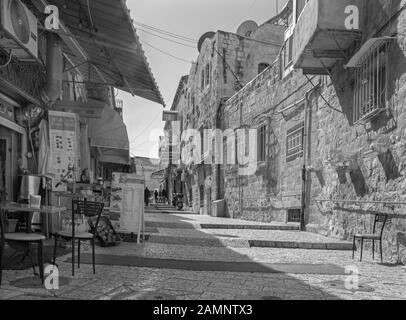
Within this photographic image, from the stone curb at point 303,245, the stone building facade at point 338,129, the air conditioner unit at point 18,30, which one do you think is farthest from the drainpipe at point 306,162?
the air conditioner unit at point 18,30

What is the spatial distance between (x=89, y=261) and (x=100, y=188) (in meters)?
3.07

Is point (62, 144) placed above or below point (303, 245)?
above

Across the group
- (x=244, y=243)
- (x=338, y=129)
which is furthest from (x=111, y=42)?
(x=338, y=129)

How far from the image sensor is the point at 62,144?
8.36 m

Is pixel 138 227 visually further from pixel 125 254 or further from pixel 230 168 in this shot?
pixel 230 168

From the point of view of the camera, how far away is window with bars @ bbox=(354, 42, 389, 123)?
8.13 meters

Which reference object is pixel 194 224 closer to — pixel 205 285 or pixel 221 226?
pixel 221 226

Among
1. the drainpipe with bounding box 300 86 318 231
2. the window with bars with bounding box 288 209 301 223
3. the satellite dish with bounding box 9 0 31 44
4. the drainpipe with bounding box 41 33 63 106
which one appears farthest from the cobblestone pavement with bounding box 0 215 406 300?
the window with bars with bounding box 288 209 301 223

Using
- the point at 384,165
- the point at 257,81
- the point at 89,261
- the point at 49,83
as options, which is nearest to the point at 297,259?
the point at 384,165

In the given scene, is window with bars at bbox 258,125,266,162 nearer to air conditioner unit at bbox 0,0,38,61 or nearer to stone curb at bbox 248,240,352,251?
stone curb at bbox 248,240,352,251

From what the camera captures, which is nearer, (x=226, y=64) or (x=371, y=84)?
(x=371, y=84)

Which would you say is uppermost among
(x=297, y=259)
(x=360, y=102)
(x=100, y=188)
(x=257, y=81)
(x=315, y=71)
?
(x=257, y=81)

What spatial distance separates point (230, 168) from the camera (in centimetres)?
1958

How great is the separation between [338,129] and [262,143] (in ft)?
20.4
